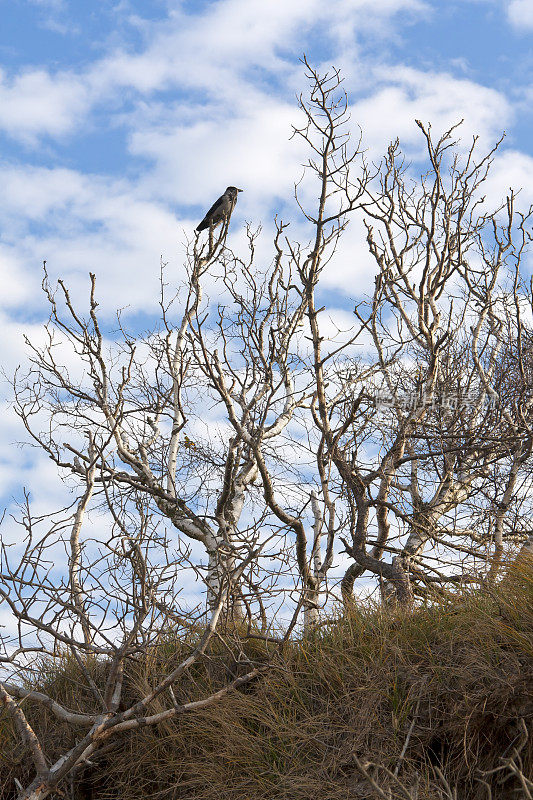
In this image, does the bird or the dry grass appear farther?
the bird

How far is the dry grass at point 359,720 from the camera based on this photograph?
5.12 metres

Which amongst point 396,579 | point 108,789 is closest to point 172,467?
point 396,579

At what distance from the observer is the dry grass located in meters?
5.12

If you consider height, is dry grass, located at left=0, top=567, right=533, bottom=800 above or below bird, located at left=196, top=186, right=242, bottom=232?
below

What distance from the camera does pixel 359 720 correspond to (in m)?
5.55

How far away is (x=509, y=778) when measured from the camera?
4.94 metres

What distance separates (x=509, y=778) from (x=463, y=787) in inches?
13.6

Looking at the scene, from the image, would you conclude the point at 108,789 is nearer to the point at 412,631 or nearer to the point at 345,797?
the point at 345,797

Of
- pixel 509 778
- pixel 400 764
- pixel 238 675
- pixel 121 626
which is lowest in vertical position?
pixel 509 778

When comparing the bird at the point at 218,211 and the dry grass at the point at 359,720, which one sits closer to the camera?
the dry grass at the point at 359,720

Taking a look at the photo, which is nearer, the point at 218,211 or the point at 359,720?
the point at 359,720

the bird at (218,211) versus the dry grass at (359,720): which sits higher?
the bird at (218,211)

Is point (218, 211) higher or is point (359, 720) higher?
point (218, 211)

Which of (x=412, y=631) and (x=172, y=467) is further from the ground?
(x=172, y=467)
